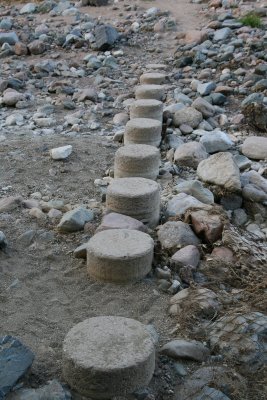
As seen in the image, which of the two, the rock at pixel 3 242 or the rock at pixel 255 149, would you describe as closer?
the rock at pixel 3 242

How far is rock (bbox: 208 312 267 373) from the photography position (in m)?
3.82

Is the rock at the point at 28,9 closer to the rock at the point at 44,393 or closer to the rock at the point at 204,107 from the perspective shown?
the rock at the point at 204,107

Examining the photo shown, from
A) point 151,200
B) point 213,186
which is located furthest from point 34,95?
point 151,200

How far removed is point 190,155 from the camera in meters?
7.14

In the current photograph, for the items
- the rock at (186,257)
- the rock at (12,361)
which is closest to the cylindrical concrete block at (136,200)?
the rock at (186,257)

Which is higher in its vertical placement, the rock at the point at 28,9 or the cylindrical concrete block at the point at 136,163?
the cylindrical concrete block at the point at 136,163

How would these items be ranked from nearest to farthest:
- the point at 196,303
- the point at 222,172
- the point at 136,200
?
the point at 196,303 → the point at 136,200 → the point at 222,172

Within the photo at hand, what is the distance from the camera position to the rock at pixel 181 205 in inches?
227

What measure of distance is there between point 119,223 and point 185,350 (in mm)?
1551

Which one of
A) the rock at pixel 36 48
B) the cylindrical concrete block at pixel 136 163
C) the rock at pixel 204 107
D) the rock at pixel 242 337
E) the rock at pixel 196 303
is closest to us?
the rock at pixel 242 337

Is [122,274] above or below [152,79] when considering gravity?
above

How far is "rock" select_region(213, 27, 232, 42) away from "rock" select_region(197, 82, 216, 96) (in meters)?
2.24

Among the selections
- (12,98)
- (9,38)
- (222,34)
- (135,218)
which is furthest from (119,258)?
(9,38)

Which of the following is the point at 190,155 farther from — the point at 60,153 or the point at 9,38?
the point at 9,38
